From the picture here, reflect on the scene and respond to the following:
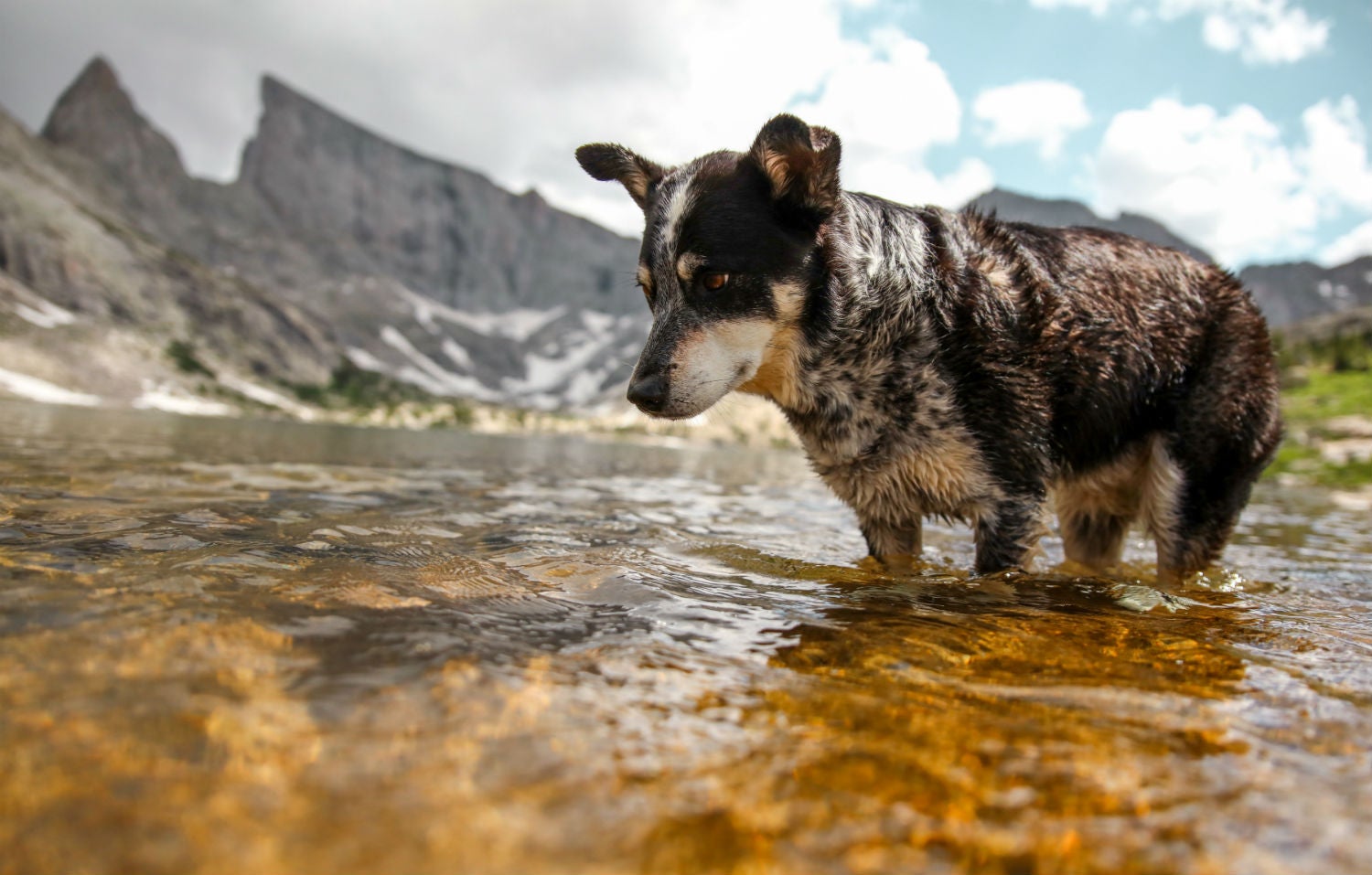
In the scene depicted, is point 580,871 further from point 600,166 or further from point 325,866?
point 600,166

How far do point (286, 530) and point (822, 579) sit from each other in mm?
4652

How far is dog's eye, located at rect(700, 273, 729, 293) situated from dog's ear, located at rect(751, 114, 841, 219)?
2.72 ft

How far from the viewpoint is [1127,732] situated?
2678 mm

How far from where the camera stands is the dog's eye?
5949 mm

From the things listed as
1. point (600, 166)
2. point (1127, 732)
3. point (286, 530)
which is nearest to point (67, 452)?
point (286, 530)

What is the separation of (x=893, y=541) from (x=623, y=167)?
179 inches

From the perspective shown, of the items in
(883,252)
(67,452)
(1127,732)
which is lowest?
(67,452)

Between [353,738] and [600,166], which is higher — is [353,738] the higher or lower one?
the lower one

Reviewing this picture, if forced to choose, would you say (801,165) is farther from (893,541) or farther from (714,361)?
(893,541)

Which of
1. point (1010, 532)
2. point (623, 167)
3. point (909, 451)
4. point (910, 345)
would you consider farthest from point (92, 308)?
point (1010, 532)

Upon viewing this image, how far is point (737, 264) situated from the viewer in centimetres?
594

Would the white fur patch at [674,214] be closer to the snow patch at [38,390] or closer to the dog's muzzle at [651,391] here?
the dog's muzzle at [651,391]

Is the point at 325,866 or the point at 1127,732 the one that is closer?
the point at 325,866

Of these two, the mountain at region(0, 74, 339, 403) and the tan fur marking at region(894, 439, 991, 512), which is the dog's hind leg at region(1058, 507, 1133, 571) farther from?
the mountain at region(0, 74, 339, 403)
